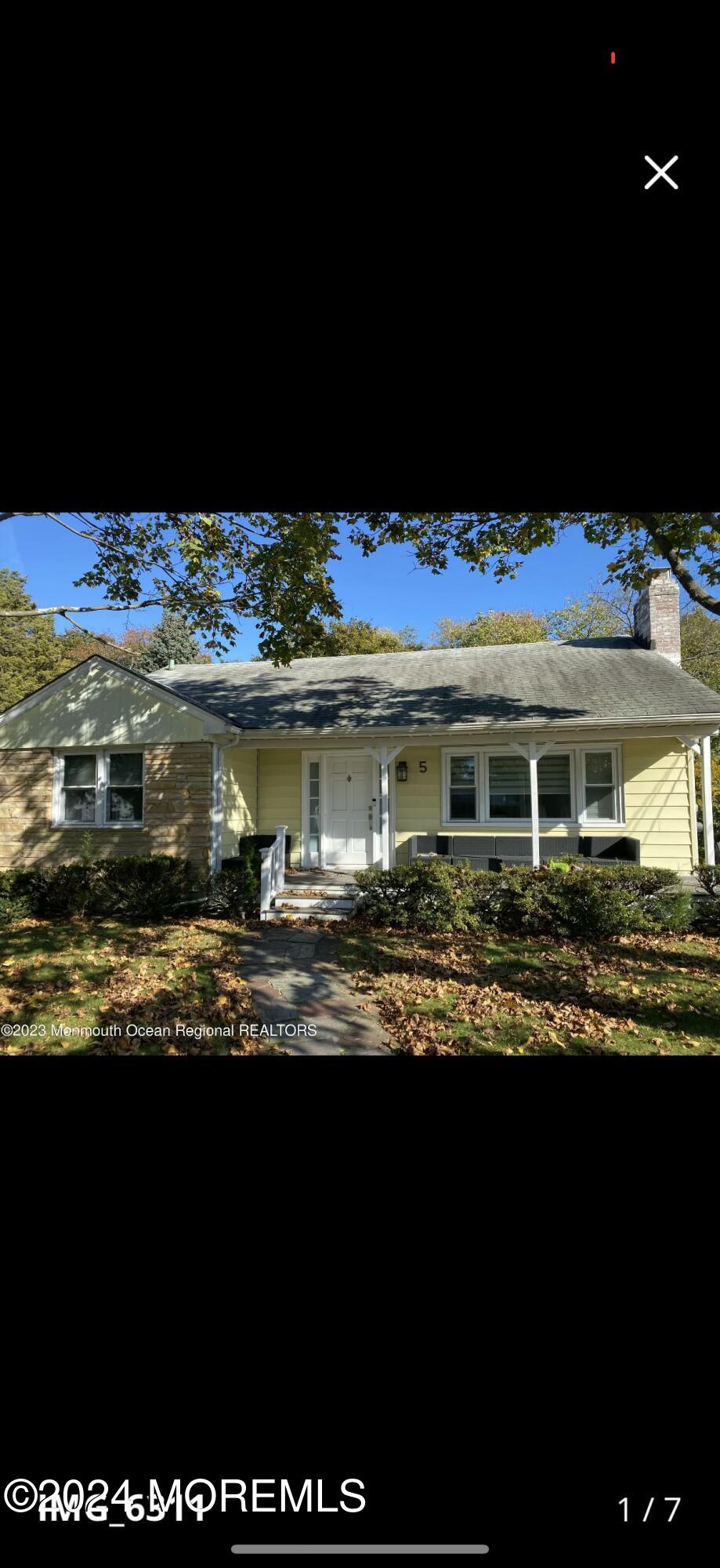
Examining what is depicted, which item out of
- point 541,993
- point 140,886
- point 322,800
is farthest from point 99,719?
point 541,993

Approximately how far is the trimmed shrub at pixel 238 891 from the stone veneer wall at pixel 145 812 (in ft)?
2.18

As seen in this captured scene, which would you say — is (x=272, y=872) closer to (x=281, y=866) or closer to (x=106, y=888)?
(x=281, y=866)

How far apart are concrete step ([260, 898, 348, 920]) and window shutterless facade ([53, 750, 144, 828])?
2727 mm

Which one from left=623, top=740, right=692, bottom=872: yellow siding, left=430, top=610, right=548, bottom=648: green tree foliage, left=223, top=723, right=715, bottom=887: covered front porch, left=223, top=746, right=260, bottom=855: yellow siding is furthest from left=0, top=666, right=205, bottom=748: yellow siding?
left=430, top=610, right=548, bottom=648: green tree foliage

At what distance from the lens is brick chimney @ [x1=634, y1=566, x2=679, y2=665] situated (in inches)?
435

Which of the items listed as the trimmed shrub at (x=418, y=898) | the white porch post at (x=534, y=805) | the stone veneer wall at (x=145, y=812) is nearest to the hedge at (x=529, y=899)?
the trimmed shrub at (x=418, y=898)

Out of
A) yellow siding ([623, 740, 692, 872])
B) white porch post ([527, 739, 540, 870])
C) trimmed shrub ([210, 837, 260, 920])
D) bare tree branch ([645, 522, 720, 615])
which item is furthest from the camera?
yellow siding ([623, 740, 692, 872])

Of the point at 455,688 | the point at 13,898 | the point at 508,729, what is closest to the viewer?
the point at 13,898

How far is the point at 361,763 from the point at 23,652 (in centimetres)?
967

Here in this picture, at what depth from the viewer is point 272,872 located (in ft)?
28.4

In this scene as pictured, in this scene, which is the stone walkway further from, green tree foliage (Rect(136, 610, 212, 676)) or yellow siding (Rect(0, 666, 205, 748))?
green tree foliage (Rect(136, 610, 212, 676))
